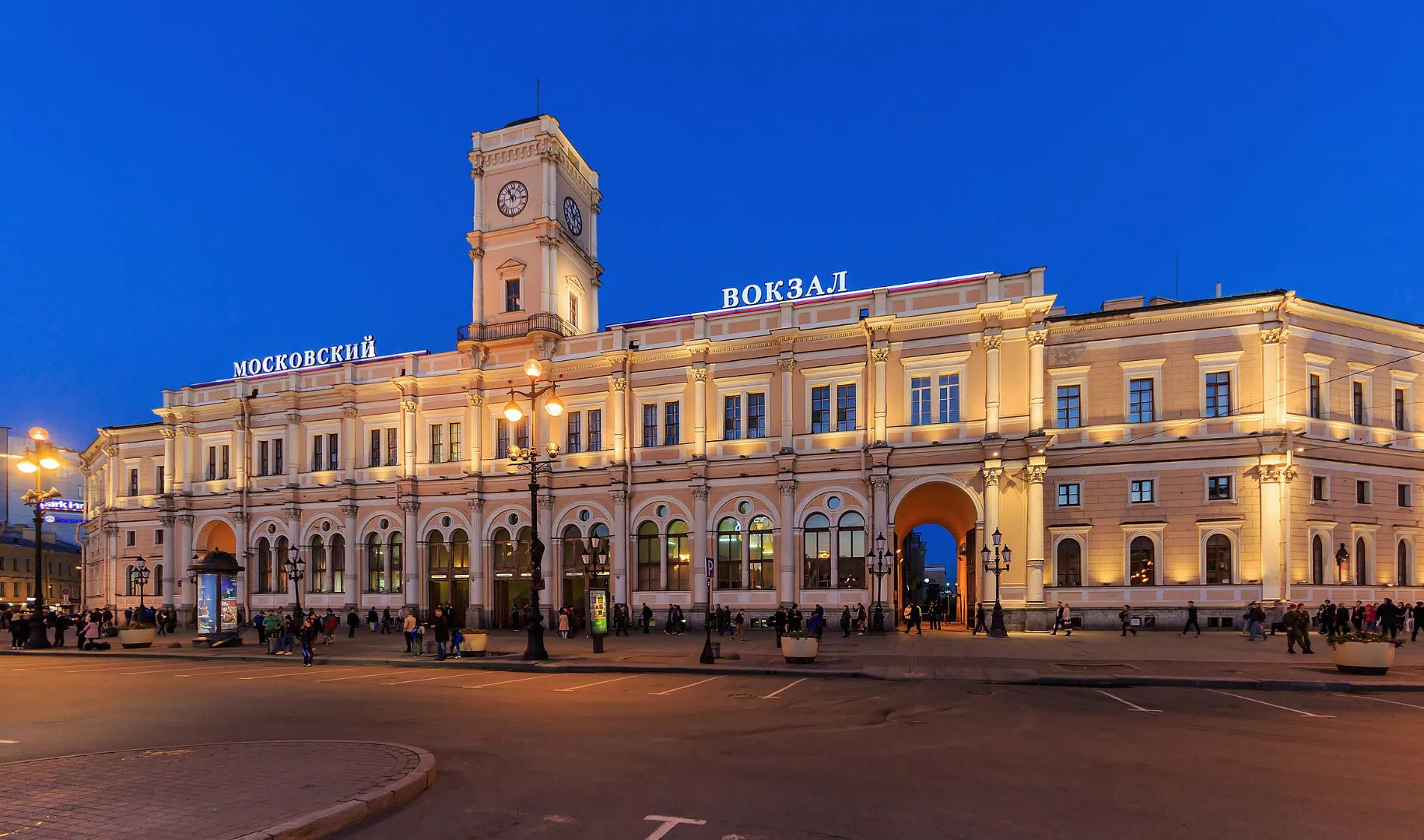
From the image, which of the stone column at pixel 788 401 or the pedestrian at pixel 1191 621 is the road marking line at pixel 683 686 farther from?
the pedestrian at pixel 1191 621

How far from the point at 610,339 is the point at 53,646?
27717 millimetres

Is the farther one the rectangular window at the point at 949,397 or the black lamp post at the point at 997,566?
the rectangular window at the point at 949,397

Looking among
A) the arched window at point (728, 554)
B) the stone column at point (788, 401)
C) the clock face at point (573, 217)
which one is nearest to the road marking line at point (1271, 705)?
the stone column at point (788, 401)

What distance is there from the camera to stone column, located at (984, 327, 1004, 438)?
114ft

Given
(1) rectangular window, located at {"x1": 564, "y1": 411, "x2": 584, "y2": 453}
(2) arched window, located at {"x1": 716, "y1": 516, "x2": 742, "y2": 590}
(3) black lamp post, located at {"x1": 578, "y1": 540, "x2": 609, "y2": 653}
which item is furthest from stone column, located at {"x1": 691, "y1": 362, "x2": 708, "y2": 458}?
(3) black lamp post, located at {"x1": 578, "y1": 540, "x2": 609, "y2": 653}

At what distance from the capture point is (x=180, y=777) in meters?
8.97

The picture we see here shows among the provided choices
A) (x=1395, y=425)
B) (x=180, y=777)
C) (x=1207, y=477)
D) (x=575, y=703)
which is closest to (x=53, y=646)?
(x=575, y=703)

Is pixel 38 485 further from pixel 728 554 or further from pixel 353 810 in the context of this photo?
pixel 353 810

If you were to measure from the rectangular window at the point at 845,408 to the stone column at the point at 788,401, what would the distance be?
2.10 meters

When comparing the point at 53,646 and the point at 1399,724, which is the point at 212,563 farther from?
the point at 1399,724

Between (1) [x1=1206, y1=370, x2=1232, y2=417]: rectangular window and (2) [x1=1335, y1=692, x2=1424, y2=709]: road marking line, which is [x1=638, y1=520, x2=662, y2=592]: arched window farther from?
(2) [x1=1335, y1=692, x2=1424, y2=709]: road marking line

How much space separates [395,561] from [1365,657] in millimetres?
43547

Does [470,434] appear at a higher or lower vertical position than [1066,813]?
higher

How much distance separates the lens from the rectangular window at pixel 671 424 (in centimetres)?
4075
